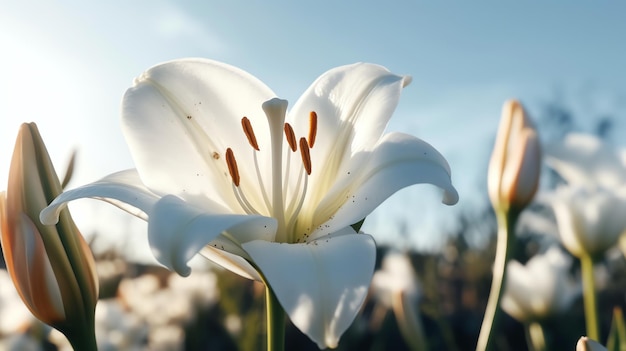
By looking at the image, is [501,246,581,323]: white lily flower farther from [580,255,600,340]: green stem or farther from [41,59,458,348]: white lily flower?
[41,59,458,348]: white lily flower

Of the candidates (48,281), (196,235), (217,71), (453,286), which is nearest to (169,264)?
(196,235)

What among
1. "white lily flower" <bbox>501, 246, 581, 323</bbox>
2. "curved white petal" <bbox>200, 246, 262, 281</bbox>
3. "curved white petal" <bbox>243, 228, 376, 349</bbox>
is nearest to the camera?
"curved white petal" <bbox>243, 228, 376, 349</bbox>

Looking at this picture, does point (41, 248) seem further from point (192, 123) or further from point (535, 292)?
point (535, 292)

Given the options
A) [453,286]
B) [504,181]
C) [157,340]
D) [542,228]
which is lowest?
[453,286]

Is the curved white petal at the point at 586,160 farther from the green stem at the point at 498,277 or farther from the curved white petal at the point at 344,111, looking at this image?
the curved white petal at the point at 344,111

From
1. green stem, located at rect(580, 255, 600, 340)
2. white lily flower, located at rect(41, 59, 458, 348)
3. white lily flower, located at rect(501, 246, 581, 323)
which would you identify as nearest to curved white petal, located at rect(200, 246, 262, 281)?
white lily flower, located at rect(41, 59, 458, 348)

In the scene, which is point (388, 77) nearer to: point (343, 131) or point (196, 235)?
point (343, 131)
